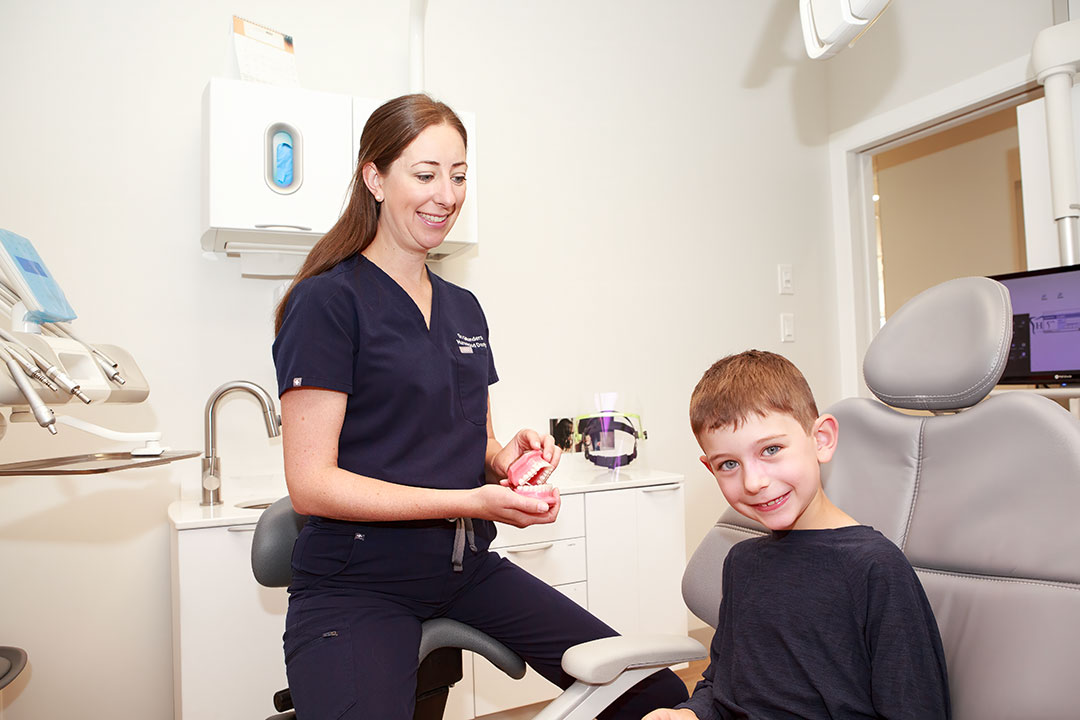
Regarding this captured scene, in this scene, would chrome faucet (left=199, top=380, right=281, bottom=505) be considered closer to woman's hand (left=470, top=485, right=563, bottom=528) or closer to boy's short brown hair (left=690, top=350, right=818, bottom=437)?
woman's hand (left=470, top=485, right=563, bottom=528)

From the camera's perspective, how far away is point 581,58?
298 cm

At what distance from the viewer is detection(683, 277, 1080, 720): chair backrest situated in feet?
2.89

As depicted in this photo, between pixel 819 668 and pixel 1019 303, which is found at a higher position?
pixel 1019 303

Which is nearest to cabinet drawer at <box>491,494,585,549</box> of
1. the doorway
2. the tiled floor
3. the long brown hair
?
the tiled floor

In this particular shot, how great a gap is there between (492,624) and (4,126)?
1922mm

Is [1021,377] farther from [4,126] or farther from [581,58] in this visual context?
[4,126]

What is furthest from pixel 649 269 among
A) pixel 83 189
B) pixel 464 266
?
pixel 83 189

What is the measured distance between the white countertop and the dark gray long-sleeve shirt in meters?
0.96

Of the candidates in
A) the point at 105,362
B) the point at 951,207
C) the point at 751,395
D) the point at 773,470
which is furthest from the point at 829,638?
the point at 951,207

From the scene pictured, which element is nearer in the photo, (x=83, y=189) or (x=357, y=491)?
(x=357, y=491)

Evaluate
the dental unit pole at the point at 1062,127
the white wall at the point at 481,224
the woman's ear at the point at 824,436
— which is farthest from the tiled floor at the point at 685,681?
the dental unit pole at the point at 1062,127

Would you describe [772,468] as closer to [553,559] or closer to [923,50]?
[553,559]

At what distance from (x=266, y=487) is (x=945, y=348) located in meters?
1.90

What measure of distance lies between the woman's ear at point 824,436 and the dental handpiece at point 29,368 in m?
1.12
